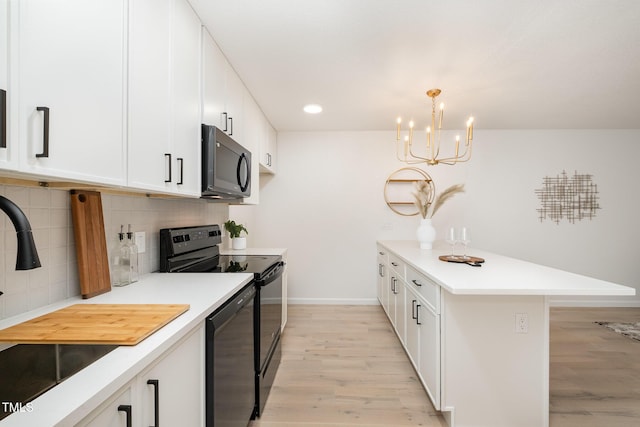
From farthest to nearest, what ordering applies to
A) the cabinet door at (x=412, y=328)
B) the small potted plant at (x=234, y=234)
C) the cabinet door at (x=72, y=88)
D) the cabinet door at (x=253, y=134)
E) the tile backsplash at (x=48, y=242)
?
the small potted plant at (x=234, y=234)
the cabinet door at (x=253, y=134)
the cabinet door at (x=412, y=328)
the tile backsplash at (x=48, y=242)
the cabinet door at (x=72, y=88)

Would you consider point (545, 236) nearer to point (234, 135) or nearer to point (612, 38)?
point (612, 38)

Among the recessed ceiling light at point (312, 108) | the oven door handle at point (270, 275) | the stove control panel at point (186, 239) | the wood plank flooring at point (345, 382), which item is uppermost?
the recessed ceiling light at point (312, 108)

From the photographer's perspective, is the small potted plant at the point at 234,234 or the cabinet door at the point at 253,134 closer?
the cabinet door at the point at 253,134

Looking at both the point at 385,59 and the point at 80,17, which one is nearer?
the point at 80,17

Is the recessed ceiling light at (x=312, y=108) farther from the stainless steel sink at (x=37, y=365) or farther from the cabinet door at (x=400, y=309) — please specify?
the stainless steel sink at (x=37, y=365)

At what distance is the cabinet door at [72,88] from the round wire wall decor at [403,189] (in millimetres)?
3427

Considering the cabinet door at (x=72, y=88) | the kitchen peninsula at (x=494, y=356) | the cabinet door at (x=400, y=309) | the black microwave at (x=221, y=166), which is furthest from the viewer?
the cabinet door at (x=400, y=309)

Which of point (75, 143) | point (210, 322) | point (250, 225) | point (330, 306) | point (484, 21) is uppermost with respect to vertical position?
point (484, 21)

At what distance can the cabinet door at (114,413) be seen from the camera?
2.16 feet

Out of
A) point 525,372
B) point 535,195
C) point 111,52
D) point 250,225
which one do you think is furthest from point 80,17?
point 535,195

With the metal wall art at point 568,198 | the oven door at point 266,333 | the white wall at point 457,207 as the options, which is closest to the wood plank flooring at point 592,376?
the white wall at point 457,207

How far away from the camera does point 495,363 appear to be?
170cm

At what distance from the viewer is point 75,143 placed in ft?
3.08

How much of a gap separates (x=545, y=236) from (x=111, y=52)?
15.9 ft
